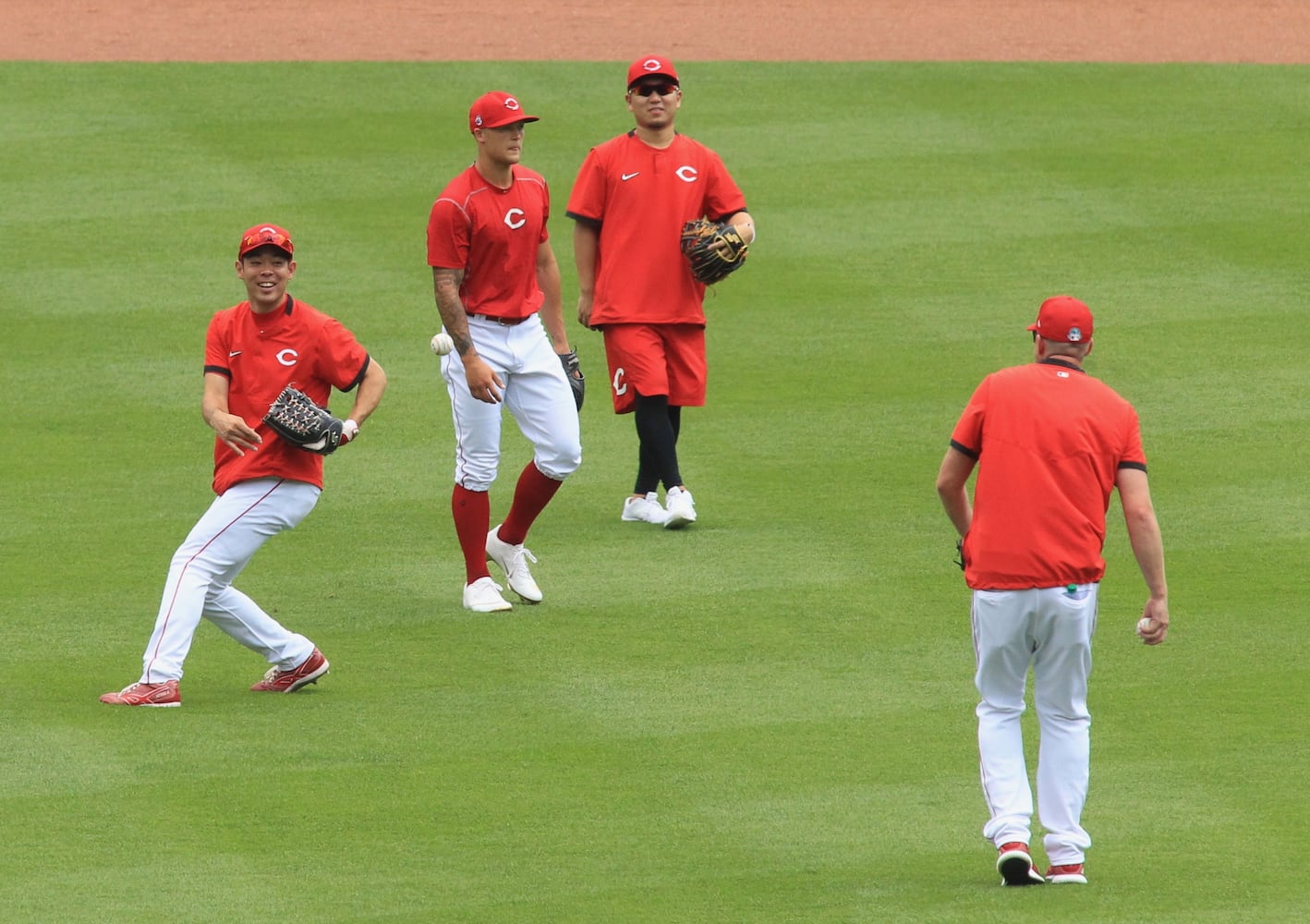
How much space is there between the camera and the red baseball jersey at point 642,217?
33.8 feet

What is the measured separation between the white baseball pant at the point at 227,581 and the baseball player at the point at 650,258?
8.42 ft

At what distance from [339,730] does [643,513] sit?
125 inches

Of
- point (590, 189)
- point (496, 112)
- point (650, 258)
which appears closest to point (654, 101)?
point (590, 189)

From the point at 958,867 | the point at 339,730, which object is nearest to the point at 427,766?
the point at 339,730

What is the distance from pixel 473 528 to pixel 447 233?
49.2 inches

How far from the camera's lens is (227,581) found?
7.96m

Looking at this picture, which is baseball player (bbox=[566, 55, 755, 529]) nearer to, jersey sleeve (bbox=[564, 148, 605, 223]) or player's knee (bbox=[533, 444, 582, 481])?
jersey sleeve (bbox=[564, 148, 605, 223])

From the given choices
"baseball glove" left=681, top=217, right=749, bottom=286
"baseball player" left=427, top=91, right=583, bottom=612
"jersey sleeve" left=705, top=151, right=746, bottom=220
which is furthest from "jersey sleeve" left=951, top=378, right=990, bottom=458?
"jersey sleeve" left=705, top=151, right=746, bottom=220

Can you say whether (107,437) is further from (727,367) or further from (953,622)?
(953,622)

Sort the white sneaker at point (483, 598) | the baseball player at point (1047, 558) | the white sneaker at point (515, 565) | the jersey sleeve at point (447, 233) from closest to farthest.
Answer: the baseball player at point (1047, 558) < the jersey sleeve at point (447, 233) < the white sneaker at point (483, 598) < the white sneaker at point (515, 565)

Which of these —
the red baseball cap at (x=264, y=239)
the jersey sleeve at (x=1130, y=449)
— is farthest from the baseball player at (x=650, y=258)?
the jersey sleeve at (x=1130, y=449)

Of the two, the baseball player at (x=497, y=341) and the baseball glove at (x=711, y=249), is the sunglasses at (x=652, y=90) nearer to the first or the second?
the baseball glove at (x=711, y=249)

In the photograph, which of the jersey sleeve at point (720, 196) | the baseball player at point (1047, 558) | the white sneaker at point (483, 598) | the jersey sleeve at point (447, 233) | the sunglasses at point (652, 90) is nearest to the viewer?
the baseball player at point (1047, 558)

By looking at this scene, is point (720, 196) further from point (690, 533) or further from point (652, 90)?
point (690, 533)
